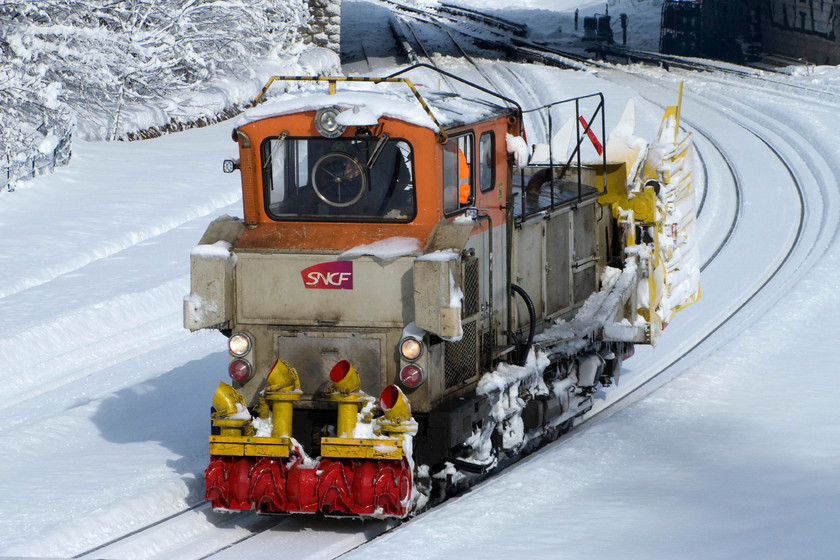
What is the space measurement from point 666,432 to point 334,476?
3.41m

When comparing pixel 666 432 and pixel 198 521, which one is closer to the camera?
pixel 198 521

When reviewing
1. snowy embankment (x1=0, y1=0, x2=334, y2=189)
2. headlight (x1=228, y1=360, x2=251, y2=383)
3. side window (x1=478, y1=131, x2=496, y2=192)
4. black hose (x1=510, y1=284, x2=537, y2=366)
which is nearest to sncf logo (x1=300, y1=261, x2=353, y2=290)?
headlight (x1=228, y1=360, x2=251, y2=383)

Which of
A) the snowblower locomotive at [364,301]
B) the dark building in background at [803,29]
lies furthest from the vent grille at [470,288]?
the dark building in background at [803,29]

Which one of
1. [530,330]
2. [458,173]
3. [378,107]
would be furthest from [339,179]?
[530,330]

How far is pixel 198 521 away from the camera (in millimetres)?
8180

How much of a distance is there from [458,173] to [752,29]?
1605 inches

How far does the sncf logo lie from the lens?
26.3ft

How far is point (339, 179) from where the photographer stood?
8211 millimetres

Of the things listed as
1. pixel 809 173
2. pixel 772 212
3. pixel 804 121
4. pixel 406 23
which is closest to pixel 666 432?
pixel 772 212

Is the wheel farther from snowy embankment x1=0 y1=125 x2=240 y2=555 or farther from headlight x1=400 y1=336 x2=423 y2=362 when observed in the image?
snowy embankment x1=0 y1=125 x2=240 y2=555

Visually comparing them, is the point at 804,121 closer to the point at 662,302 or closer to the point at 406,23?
the point at 662,302

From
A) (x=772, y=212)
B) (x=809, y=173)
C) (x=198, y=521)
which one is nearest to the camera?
(x=198, y=521)

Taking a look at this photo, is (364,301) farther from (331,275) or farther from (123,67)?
(123,67)

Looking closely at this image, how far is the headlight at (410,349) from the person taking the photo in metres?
7.84
